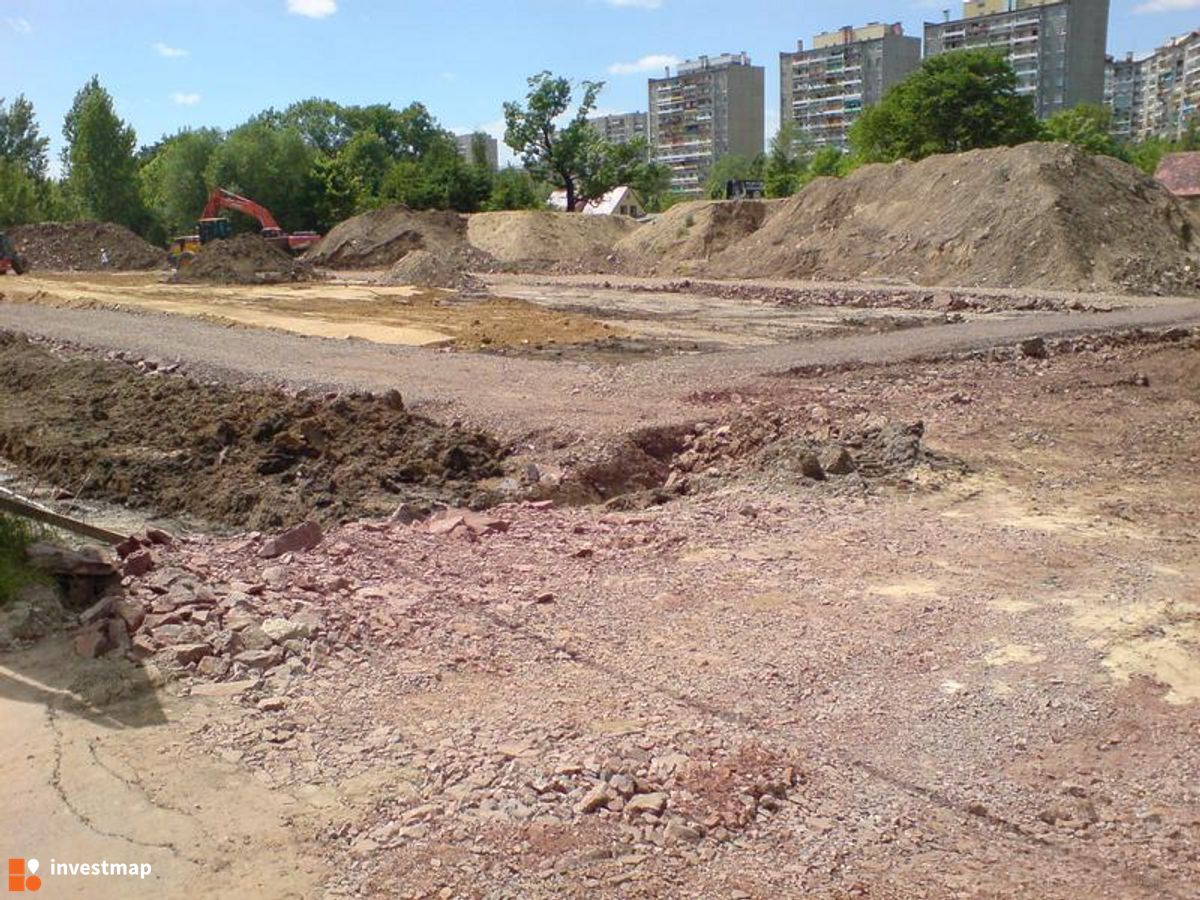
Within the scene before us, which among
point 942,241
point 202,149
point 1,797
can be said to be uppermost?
point 202,149

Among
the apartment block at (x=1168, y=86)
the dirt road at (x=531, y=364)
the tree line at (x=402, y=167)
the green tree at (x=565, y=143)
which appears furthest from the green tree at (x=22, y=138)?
the apartment block at (x=1168, y=86)

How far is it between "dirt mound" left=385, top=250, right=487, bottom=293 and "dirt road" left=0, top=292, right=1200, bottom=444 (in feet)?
40.9

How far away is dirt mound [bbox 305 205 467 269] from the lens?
1821 inches

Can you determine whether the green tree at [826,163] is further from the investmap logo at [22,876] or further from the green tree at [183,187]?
the investmap logo at [22,876]

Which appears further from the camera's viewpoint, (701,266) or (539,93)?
(539,93)

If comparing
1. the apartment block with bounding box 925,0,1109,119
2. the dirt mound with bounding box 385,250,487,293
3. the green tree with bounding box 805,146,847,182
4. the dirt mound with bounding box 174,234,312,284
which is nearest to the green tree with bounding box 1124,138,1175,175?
the green tree with bounding box 805,146,847,182

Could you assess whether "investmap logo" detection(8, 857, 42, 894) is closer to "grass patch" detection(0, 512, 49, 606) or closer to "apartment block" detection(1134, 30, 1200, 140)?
"grass patch" detection(0, 512, 49, 606)

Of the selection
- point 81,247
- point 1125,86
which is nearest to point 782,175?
point 81,247

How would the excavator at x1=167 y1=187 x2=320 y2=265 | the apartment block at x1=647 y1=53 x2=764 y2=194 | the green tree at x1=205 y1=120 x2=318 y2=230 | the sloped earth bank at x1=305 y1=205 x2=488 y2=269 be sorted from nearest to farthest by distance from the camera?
1. the excavator at x1=167 y1=187 x2=320 y2=265
2. the sloped earth bank at x1=305 y1=205 x2=488 y2=269
3. the green tree at x1=205 y1=120 x2=318 y2=230
4. the apartment block at x1=647 y1=53 x2=764 y2=194

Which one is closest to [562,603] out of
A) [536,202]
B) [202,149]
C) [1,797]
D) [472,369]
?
[1,797]

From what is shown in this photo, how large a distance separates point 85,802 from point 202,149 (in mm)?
65855

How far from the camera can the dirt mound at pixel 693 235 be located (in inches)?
1628

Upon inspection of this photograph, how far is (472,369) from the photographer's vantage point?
→ 50.0 ft

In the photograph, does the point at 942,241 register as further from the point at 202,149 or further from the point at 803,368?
the point at 202,149
